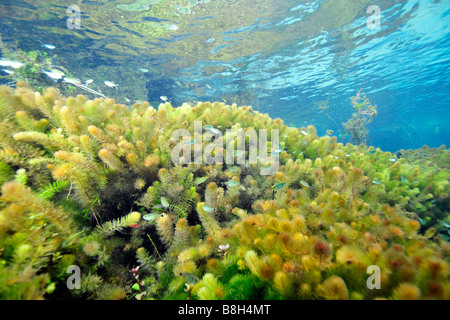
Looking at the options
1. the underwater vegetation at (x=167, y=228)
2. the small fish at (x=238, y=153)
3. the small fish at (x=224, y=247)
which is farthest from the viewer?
the small fish at (x=238, y=153)

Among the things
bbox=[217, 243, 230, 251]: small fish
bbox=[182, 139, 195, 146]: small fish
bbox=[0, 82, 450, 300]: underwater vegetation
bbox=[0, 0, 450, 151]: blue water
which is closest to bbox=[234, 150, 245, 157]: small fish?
bbox=[0, 82, 450, 300]: underwater vegetation

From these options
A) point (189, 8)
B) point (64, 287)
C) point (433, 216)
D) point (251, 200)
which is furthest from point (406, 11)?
point (64, 287)

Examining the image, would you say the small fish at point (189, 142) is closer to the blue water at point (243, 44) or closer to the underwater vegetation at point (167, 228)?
the underwater vegetation at point (167, 228)

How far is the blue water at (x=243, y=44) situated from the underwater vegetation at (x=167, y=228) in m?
4.03

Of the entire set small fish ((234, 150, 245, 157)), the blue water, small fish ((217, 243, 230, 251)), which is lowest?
small fish ((217, 243, 230, 251))

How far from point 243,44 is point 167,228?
15.6 metres

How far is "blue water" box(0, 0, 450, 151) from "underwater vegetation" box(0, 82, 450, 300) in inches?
159

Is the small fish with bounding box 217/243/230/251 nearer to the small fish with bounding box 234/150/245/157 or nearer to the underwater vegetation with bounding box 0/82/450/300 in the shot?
the underwater vegetation with bounding box 0/82/450/300

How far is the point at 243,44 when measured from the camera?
545 inches

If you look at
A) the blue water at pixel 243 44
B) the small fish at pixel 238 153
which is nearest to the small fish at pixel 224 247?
the small fish at pixel 238 153

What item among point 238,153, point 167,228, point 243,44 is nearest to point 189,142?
point 238,153

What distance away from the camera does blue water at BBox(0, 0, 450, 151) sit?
1066 centimetres

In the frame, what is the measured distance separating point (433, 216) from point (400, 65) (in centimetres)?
2329

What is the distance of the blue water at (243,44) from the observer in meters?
10.7
